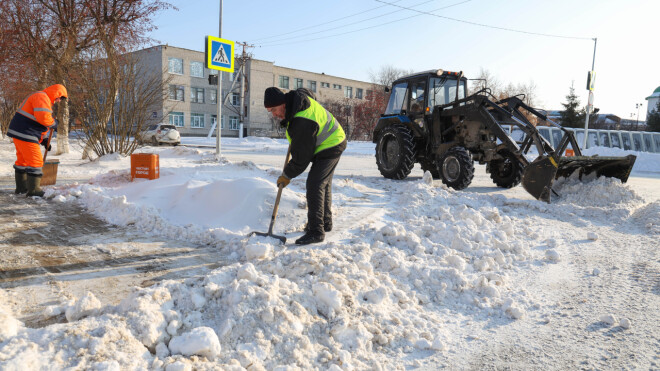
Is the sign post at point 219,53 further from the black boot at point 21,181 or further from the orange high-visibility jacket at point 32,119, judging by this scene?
the black boot at point 21,181

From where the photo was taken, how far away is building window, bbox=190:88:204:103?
42000mm

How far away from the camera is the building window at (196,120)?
42406 mm

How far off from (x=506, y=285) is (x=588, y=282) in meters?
0.84

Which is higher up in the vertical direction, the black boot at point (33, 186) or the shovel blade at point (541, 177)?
the shovel blade at point (541, 177)

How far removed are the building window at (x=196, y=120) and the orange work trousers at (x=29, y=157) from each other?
A: 3791 cm

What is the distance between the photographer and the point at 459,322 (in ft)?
9.92

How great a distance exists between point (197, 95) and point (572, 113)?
3578cm

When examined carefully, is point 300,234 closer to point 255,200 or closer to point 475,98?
point 255,200

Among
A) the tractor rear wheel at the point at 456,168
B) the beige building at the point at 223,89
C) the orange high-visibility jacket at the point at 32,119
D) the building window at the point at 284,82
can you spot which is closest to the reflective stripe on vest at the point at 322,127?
the orange high-visibility jacket at the point at 32,119

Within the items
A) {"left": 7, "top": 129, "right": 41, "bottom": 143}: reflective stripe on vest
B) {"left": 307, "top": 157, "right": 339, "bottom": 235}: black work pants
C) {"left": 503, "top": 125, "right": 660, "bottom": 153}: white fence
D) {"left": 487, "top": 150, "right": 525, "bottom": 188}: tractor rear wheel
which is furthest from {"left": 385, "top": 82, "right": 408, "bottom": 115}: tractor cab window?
{"left": 503, "top": 125, "right": 660, "bottom": 153}: white fence

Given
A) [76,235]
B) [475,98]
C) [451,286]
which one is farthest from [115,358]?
[475,98]

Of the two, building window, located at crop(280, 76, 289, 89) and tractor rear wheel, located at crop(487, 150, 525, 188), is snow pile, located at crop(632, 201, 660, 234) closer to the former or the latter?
tractor rear wheel, located at crop(487, 150, 525, 188)

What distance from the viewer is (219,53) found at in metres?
9.93

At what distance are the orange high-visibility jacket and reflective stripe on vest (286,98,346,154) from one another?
13.4ft
